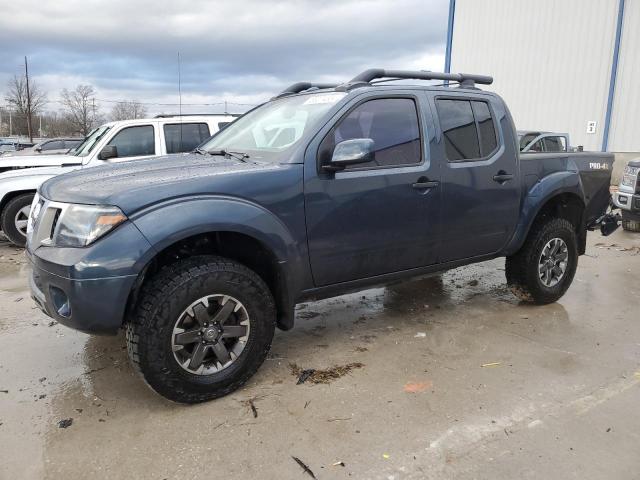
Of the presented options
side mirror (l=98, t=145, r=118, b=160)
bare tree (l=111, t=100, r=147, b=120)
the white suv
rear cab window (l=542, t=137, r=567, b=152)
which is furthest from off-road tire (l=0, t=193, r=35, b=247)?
bare tree (l=111, t=100, r=147, b=120)

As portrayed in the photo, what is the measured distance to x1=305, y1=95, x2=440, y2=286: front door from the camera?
10.7 ft

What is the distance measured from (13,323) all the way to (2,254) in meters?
3.33

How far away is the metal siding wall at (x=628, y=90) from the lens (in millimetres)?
15188

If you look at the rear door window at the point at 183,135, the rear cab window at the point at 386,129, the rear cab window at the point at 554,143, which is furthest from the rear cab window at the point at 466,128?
the rear cab window at the point at 554,143

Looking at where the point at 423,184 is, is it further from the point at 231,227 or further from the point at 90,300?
the point at 90,300

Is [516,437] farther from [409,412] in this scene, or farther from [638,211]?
[638,211]

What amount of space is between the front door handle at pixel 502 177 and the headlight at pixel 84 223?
2888 millimetres

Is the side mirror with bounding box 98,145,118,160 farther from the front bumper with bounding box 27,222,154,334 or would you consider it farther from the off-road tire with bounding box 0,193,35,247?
the front bumper with bounding box 27,222,154,334

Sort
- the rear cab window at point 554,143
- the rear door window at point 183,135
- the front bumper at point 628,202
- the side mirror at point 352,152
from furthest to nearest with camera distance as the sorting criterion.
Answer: the rear cab window at point 554,143 < the front bumper at point 628,202 < the rear door window at point 183,135 < the side mirror at point 352,152

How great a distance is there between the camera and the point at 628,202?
786cm

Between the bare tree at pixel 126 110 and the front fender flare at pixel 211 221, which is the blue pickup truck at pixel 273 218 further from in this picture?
the bare tree at pixel 126 110

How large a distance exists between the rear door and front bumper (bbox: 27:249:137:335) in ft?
7.72

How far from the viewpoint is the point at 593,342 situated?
4.03 metres

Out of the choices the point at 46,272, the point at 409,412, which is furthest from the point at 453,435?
the point at 46,272
